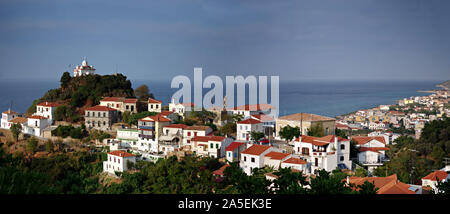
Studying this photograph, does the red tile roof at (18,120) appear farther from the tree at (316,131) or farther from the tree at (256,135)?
the tree at (316,131)

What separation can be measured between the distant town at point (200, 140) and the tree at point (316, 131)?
33 millimetres

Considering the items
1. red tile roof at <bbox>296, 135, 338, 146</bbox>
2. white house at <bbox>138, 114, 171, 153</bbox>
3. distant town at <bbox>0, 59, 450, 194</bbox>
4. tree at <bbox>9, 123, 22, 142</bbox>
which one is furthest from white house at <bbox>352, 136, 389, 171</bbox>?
A: tree at <bbox>9, 123, 22, 142</bbox>

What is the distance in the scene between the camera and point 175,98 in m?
18.7

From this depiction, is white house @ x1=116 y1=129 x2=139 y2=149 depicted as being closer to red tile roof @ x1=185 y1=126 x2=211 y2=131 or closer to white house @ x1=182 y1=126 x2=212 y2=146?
white house @ x1=182 y1=126 x2=212 y2=146

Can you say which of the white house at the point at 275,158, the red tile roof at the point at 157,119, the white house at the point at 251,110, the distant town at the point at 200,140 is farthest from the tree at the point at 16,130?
the white house at the point at 275,158

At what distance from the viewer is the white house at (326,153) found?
36.7 feet

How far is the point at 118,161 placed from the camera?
1301 cm

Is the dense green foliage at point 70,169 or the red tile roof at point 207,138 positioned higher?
the red tile roof at point 207,138

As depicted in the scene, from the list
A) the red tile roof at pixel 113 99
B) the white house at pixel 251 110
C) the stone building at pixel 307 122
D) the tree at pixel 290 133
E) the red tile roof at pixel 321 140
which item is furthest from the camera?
the white house at pixel 251 110

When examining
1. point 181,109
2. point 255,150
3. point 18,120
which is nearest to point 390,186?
point 255,150

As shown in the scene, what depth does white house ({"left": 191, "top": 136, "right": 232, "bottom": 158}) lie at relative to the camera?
42.3 feet

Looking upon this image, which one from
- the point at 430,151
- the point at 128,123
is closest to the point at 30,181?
the point at 128,123

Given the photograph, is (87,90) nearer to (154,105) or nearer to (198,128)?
(154,105)

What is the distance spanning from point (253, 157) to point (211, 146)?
5.99 feet
